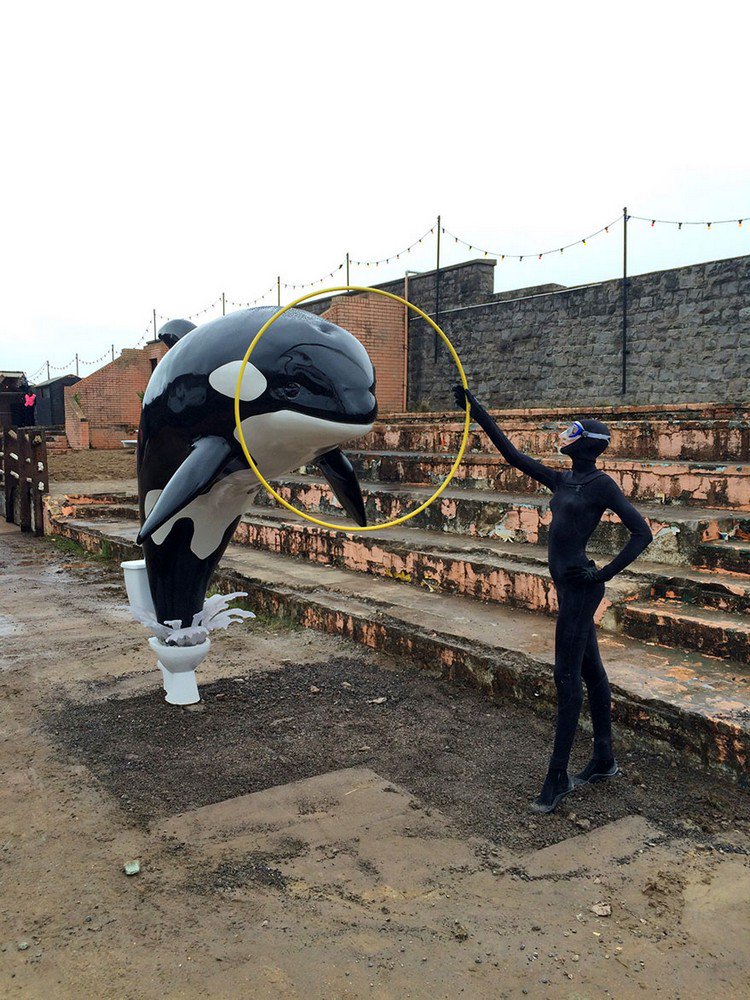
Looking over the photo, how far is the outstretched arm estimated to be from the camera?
3482 mm

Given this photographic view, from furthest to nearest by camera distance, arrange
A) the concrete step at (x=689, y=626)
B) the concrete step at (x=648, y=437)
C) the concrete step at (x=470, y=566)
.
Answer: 1. the concrete step at (x=648, y=437)
2. the concrete step at (x=470, y=566)
3. the concrete step at (x=689, y=626)

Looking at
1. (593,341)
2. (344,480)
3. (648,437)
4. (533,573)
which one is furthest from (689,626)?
(593,341)

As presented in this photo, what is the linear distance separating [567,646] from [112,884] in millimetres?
2001

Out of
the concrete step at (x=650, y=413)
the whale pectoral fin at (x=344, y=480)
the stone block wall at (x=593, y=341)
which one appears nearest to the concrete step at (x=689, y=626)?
the whale pectoral fin at (x=344, y=480)

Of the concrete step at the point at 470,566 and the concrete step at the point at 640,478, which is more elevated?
the concrete step at the point at 640,478

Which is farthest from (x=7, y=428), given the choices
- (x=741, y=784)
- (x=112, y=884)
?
(x=741, y=784)

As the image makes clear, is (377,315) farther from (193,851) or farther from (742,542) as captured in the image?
(193,851)

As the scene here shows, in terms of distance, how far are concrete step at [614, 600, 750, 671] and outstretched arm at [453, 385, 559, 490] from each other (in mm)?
1656

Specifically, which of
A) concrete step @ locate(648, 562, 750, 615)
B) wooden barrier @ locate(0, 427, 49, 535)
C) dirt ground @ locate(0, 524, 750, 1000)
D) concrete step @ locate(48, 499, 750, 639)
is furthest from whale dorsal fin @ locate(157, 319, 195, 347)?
wooden barrier @ locate(0, 427, 49, 535)

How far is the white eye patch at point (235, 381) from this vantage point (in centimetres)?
370

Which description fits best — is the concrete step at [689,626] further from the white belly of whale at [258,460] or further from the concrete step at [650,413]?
the concrete step at [650,413]

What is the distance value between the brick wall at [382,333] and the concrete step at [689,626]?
10918 millimetres

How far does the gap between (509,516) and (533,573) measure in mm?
1349

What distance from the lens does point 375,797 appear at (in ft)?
11.3
